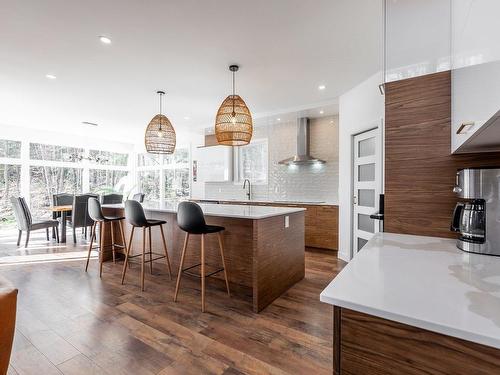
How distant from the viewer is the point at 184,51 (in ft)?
9.70

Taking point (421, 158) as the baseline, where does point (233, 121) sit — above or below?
above

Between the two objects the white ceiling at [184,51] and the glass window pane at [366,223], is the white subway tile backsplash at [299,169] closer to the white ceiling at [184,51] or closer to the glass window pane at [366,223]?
the white ceiling at [184,51]

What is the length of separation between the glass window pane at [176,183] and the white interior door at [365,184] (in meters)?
5.57

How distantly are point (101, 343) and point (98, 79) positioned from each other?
3.54 meters

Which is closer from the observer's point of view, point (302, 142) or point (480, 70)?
point (480, 70)

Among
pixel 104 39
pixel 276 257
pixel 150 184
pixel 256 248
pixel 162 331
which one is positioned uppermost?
pixel 104 39

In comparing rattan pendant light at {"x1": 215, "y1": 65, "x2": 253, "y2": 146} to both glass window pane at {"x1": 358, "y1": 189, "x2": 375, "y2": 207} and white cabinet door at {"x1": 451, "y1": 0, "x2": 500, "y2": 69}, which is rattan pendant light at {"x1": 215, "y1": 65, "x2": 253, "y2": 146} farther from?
white cabinet door at {"x1": 451, "y1": 0, "x2": 500, "y2": 69}

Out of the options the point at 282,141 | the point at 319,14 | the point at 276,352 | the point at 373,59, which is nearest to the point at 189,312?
the point at 276,352

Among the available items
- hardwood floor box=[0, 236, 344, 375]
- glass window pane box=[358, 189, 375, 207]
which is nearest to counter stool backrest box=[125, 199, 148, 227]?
hardwood floor box=[0, 236, 344, 375]

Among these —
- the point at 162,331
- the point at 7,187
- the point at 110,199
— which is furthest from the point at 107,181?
the point at 162,331

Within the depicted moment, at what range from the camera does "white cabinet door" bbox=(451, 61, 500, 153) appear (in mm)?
650

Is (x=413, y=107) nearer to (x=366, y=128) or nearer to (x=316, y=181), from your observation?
(x=366, y=128)

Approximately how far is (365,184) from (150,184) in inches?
302

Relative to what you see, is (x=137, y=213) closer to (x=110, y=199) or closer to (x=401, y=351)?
(x=401, y=351)
